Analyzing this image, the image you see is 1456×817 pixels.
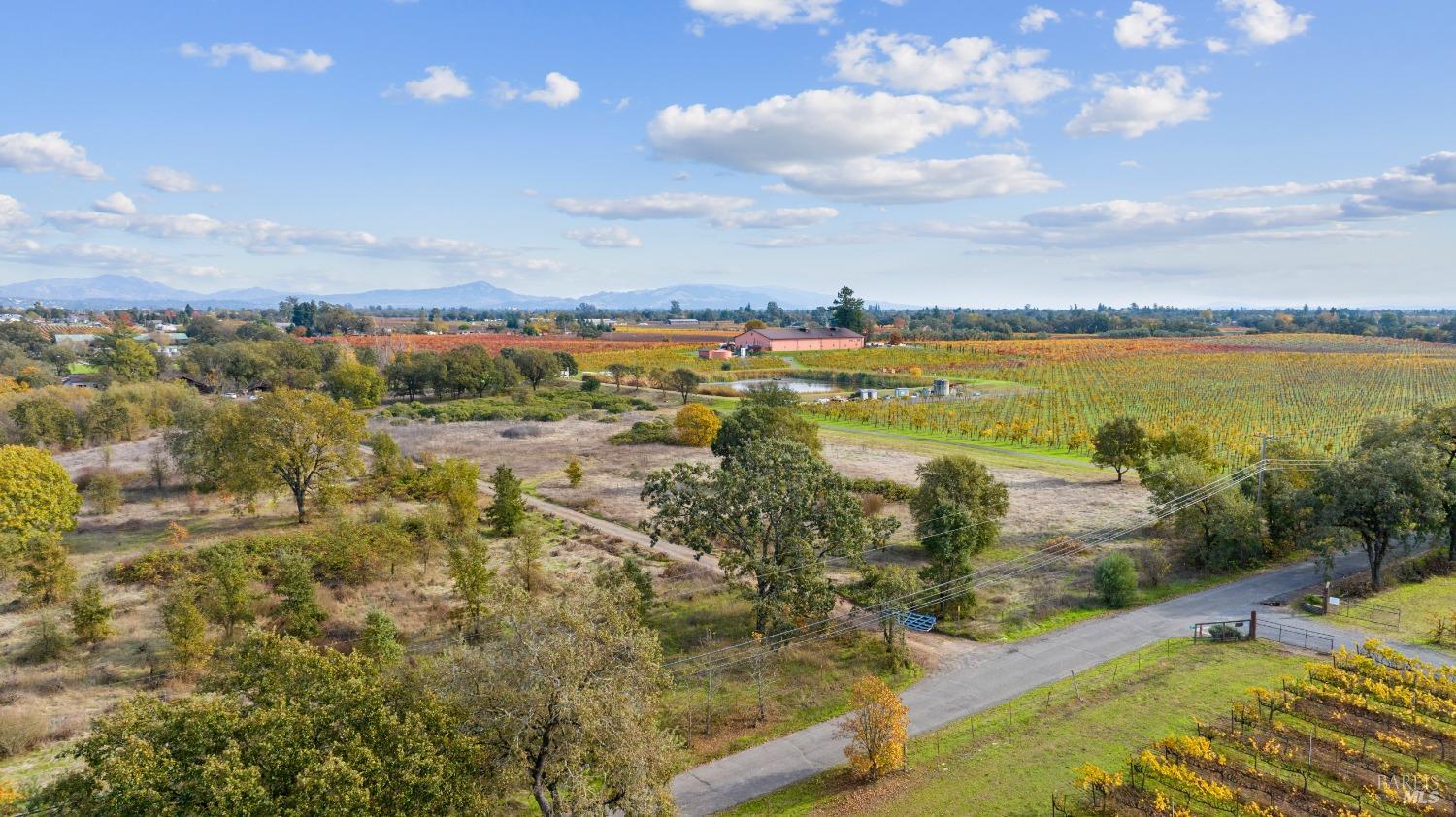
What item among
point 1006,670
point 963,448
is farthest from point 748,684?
point 963,448

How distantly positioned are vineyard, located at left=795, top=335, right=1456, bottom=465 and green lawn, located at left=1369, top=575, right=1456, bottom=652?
17148mm

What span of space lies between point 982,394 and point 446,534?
74.2 metres

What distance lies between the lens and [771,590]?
25.5 meters

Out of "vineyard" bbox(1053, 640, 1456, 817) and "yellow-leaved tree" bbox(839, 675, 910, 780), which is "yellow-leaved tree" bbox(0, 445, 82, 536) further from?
"vineyard" bbox(1053, 640, 1456, 817)

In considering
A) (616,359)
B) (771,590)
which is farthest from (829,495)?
(616,359)

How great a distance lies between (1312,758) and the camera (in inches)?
726

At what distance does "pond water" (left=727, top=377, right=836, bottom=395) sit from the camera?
101294 mm

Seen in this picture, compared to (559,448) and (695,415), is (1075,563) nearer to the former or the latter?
(695,415)

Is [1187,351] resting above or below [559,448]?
above

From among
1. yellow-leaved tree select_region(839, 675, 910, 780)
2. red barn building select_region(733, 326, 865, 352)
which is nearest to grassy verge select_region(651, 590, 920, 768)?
yellow-leaved tree select_region(839, 675, 910, 780)

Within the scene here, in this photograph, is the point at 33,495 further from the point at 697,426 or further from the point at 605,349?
the point at 605,349

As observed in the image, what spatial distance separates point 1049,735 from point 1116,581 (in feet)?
39.4

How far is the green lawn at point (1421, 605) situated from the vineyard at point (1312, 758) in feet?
13.6

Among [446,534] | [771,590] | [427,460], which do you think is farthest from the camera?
[427,460]
